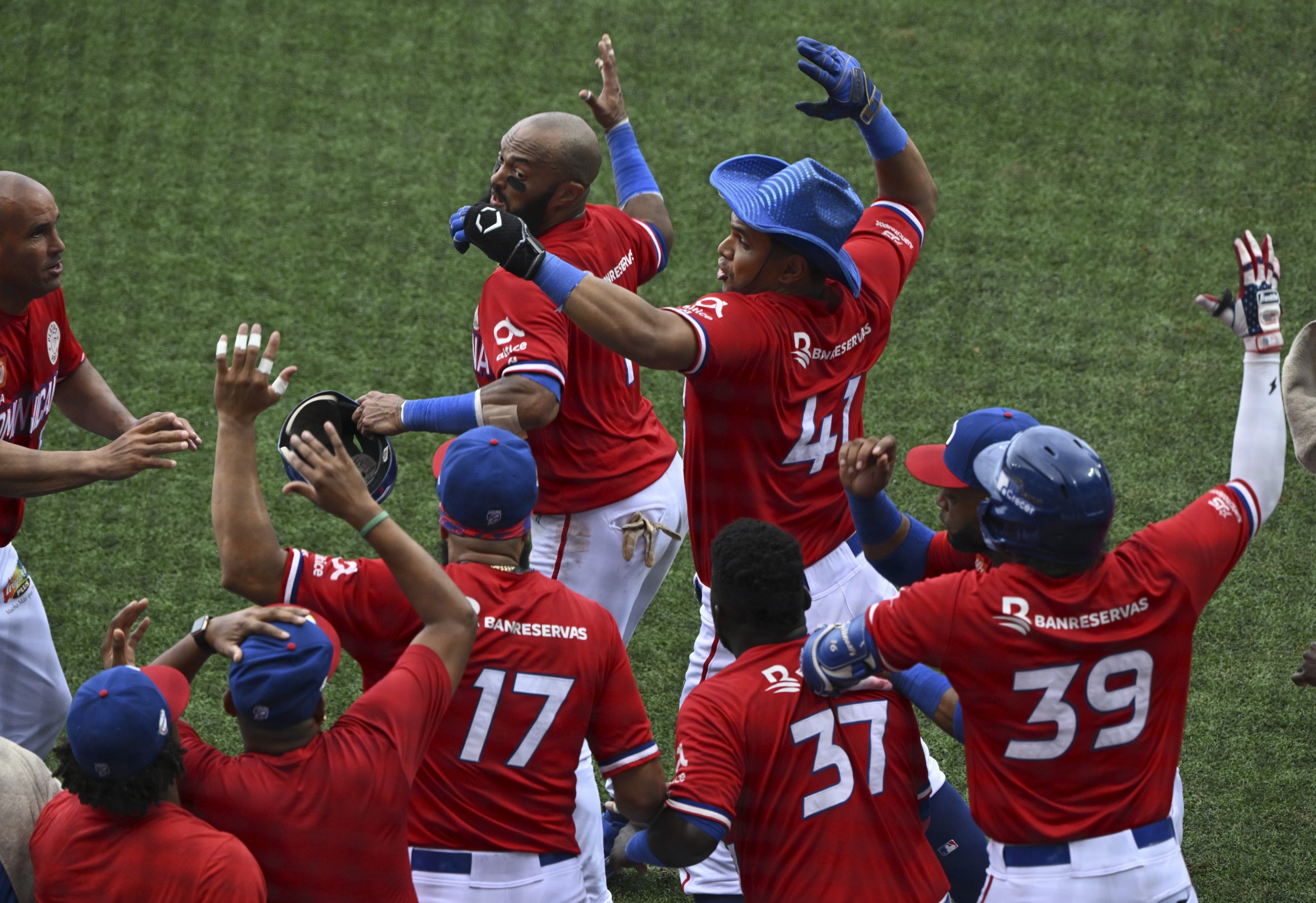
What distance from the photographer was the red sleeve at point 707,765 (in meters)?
2.52

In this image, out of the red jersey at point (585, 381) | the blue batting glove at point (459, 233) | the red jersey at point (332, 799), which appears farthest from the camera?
the red jersey at point (585, 381)

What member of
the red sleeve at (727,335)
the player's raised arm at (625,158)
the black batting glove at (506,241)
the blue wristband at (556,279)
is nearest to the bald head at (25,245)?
the black batting glove at (506,241)

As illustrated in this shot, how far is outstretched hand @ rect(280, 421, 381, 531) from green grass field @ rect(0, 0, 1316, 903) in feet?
6.43

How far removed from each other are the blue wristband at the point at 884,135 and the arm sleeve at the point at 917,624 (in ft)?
5.60

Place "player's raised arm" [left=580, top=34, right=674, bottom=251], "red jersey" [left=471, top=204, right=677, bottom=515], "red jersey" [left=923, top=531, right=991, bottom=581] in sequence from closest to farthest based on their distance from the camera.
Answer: "red jersey" [left=923, top=531, right=991, bottom=581] < "red jersey" [left=471, top=204, right=677, bottom=515] < "player's raised arm" [left=580, top=34, right=674, bottom=251]

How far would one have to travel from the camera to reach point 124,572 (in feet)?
17.4

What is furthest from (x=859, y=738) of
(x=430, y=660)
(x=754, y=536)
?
(x=430, y=660)

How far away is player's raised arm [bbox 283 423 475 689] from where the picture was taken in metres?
2.48

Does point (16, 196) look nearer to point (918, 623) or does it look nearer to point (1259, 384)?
point (918, 623)

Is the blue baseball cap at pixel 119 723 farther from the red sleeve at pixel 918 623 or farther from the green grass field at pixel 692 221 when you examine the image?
the green grass field at pixel 692 221

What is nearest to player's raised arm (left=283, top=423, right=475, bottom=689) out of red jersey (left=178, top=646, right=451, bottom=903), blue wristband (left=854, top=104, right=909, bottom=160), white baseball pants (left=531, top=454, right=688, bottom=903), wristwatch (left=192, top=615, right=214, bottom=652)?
red jersey (left=178, top=646, right=451, bottom=903)

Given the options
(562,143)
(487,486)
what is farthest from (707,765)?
(562,143)

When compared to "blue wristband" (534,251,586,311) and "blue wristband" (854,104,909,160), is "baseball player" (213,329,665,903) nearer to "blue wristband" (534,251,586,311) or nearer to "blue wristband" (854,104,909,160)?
"blue wristband" (534,251,586,311)

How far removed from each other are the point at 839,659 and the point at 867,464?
632 mm
